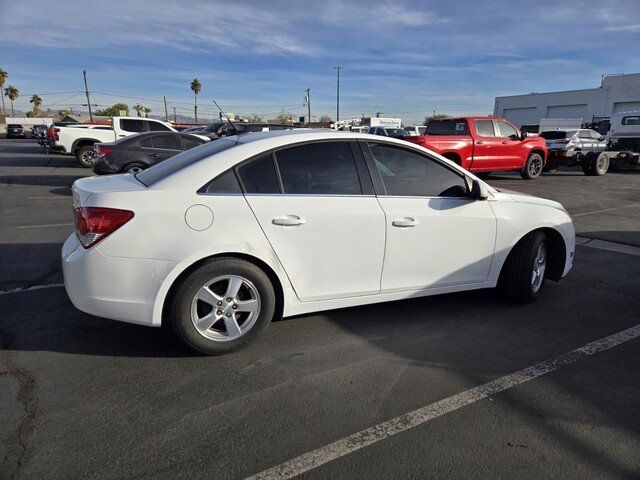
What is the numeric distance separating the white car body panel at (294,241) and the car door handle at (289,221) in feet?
0.10

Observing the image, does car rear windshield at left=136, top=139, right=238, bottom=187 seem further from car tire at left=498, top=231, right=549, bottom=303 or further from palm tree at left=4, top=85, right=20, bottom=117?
palm tree at left=4, top=85, right=20, bottom=117

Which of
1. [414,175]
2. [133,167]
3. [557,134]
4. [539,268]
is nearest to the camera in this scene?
[414,175]

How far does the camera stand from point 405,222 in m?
3.54

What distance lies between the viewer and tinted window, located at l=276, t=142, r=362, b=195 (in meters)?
3.37

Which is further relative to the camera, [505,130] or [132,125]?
[132,125]

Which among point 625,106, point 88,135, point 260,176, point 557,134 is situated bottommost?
point 260,176

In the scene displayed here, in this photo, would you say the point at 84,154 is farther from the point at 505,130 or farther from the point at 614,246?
the point at 614,246

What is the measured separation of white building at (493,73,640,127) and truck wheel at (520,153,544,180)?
120 feet

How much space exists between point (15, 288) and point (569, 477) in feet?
16.0

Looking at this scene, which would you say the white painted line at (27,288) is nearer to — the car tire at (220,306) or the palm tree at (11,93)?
the car tire at (220,306)

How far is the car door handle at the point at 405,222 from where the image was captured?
11.5 feet

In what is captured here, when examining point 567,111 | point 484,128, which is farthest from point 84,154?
point 567,111

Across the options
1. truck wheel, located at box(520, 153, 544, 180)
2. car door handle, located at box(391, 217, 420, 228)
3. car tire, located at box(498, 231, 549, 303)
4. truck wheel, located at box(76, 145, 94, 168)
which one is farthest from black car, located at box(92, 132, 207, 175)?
truck wheel, located at box(520, 153, 544, 180)

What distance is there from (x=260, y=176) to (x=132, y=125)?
15.0 m
